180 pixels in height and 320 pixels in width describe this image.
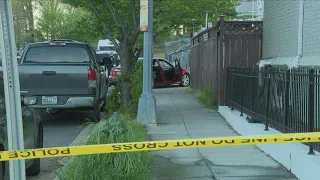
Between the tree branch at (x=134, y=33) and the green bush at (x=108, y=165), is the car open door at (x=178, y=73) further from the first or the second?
the green bush at (x=108, y=165)

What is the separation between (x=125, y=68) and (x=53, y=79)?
8.33 ft

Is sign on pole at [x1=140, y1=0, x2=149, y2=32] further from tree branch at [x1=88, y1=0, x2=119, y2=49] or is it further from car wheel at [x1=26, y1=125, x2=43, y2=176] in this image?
Result: car wheel at [x1=26, y1=125, x2=43, y2=176]

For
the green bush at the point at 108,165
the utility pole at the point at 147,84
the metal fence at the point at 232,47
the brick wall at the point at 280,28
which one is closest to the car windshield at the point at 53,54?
the utility pole at the point at 147,84

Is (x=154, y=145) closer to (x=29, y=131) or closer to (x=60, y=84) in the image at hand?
(x=29, y=131)

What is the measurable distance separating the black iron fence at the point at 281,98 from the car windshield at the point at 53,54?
4041 mm

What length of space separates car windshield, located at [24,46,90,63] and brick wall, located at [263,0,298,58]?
15.1ft

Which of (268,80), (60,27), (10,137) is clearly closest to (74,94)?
(268,80)

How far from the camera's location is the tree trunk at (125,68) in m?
12.2

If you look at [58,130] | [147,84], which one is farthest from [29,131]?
[58,130]

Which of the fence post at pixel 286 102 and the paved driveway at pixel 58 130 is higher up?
the fence post at pixel 286 102

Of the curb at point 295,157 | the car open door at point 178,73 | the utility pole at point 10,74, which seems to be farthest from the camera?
the car open door at point 178,73

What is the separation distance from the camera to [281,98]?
7090 millimetres

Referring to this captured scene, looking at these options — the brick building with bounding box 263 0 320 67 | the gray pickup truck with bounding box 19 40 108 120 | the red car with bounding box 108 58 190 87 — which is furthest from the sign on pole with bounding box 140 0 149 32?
the red car with bounding box 108 58 190 87

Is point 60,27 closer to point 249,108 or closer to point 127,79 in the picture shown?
point 127,79
